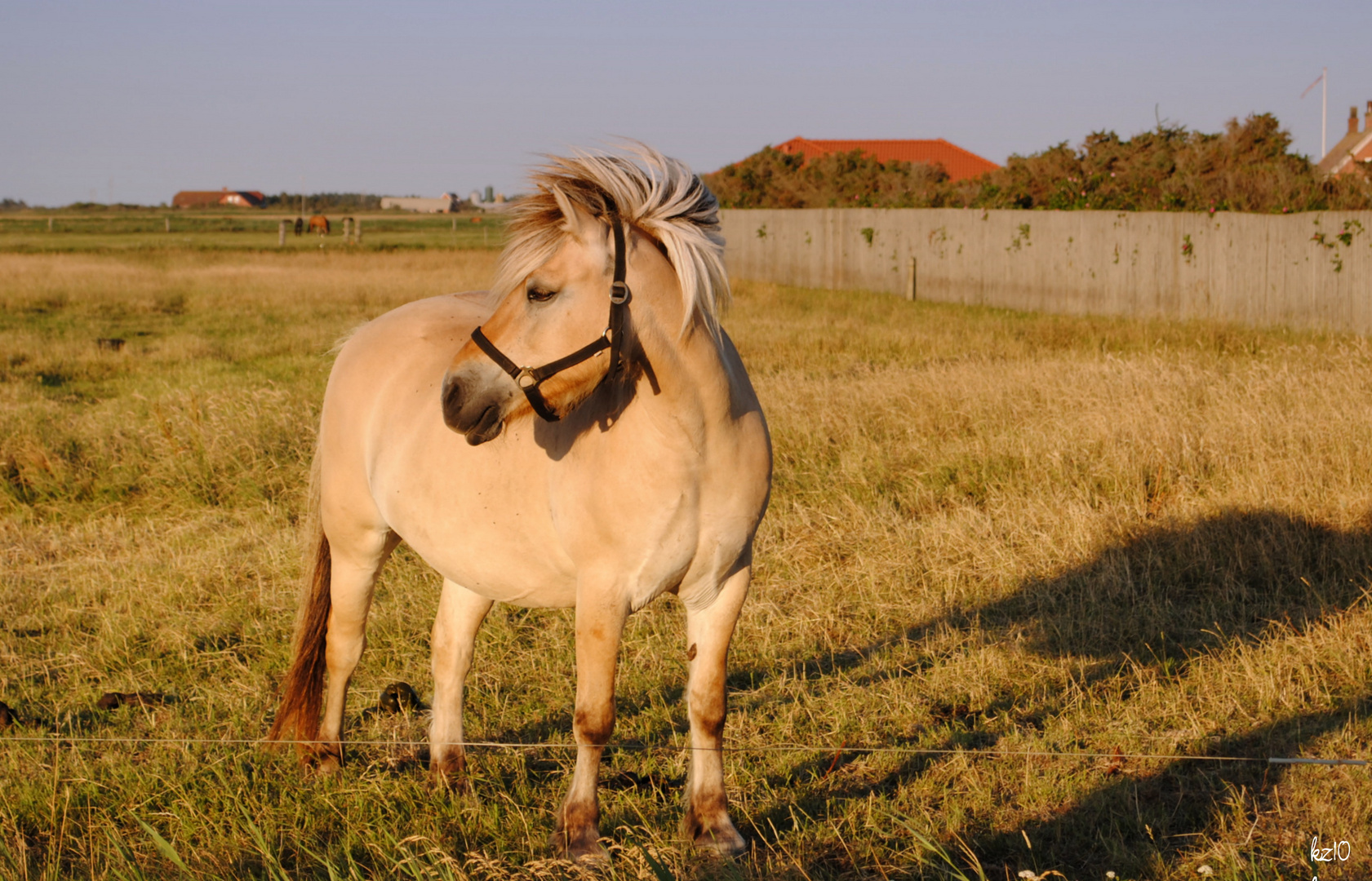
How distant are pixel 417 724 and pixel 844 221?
70.6 feet

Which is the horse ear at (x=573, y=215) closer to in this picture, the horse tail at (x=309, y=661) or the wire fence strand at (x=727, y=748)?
the wire fence strand at (x=727, y=748)

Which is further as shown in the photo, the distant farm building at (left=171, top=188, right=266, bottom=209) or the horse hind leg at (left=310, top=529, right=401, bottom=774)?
the distant farm building at (left=171, top=188, right=266, bottom=209)

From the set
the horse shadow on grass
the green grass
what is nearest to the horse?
the horse shadow on grass

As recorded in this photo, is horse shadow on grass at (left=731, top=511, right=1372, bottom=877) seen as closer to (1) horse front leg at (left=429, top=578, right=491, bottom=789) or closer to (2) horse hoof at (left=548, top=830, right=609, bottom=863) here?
(2) horse hoof at (left=548, top=830, right=609, bottom=863)

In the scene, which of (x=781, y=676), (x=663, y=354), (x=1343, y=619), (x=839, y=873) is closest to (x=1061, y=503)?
(x=1343, y=619)

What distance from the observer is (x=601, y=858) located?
9.18ft

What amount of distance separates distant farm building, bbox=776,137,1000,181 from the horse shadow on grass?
1866 inches

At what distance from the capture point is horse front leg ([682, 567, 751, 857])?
2.97 m

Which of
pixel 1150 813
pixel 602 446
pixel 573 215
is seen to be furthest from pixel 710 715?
pixel 573 215

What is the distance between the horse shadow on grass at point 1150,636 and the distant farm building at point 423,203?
357ft

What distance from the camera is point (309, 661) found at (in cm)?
386

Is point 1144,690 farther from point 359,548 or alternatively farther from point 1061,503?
point 359,548

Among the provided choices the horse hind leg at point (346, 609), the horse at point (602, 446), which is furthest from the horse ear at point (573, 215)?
the horse hind leg at point (346, 609)

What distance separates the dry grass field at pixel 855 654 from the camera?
3070mm
